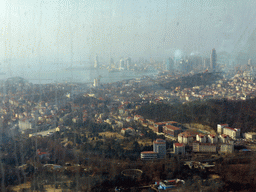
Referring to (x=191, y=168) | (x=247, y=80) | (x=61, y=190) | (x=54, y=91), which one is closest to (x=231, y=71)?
(x=247, y=80)

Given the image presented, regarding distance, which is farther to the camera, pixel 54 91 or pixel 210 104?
pixel 54 91

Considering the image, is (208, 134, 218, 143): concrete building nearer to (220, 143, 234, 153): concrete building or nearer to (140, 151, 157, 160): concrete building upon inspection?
(220, 143, 234, 153): concrete building

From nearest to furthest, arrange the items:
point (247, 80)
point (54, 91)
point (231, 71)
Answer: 1. point (54, 91)
2. point (247, 80)
3. point (231, 71)

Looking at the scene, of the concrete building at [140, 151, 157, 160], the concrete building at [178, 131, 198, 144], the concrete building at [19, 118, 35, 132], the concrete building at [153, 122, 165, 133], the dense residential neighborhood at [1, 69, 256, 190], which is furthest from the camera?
the concrete building at [19, 118, 35, 132]

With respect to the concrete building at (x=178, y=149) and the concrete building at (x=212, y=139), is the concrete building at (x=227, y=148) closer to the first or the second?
the concrete building at (x=212, y=139)

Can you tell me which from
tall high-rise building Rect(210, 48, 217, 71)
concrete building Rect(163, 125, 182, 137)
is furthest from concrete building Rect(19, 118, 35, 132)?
tall high-rise building Rect(210, 48, 217, 71)

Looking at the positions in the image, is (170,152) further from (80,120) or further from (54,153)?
(80,120)

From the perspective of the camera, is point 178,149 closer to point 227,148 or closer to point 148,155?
point 148,155

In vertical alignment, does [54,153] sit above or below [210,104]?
below

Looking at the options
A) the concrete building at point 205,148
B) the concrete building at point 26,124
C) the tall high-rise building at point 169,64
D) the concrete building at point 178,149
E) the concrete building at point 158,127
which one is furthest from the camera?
the tall high-rise building at point 169,64

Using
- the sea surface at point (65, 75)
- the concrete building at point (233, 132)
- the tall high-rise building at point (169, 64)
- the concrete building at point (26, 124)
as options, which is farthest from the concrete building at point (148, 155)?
the tall high-rise building at point (169, 64)

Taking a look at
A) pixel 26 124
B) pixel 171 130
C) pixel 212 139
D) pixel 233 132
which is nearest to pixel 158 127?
pixel 171 130
